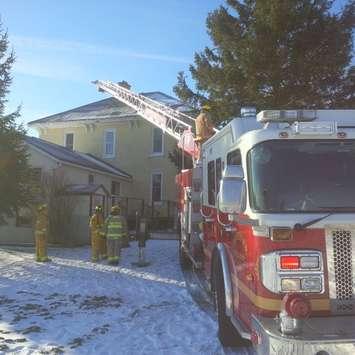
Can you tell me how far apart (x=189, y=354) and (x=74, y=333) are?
1.85m

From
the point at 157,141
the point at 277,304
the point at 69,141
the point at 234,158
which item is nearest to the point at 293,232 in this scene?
the point at 277,304

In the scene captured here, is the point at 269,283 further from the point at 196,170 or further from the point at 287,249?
the point at 196,170

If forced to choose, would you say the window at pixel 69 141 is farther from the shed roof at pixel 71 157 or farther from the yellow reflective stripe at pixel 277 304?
the yellow reflective stripe at pixel 277 304

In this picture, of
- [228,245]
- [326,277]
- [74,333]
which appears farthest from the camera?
[74,333]

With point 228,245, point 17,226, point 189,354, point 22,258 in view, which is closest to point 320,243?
point 228,245

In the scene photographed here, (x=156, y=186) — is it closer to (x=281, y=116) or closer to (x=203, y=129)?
(x=203, y=129)

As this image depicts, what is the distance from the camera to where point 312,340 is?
4.03m

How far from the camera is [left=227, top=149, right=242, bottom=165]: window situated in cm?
556

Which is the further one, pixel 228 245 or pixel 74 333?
pixel 74 333

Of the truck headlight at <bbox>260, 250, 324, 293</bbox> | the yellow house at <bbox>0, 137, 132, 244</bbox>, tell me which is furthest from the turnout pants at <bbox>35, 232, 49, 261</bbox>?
the truck headlight at <bbox>260, 250, 324, 293</bbox>

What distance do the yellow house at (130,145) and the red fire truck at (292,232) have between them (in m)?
25.0

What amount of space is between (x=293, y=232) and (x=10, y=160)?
12.7 meters

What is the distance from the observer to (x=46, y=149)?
2397 cm

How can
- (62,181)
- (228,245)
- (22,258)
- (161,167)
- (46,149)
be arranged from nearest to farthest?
1. (228,245)
2. (22,258)
3. (62,181)
4. (46,149)
5. (161,167)
